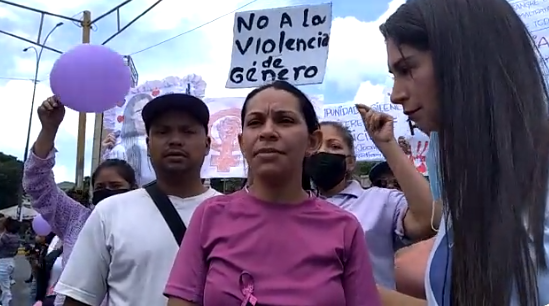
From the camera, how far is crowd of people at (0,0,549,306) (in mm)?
1076

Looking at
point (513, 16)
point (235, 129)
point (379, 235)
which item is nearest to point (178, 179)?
point (379, 235)

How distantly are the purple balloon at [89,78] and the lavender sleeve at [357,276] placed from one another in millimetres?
2778

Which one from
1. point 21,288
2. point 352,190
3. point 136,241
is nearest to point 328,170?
point 352,190

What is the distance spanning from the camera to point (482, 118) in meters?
1.11

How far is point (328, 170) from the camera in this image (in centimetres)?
359

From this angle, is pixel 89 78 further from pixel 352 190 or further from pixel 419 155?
pixel 419 155

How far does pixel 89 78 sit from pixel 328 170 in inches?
71.1

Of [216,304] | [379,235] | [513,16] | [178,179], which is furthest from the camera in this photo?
[379,235]

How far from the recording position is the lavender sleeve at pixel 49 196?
3.36 m

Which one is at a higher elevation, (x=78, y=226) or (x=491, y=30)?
(x=491, y=30)

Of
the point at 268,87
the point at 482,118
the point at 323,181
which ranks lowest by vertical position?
the point at 323,181

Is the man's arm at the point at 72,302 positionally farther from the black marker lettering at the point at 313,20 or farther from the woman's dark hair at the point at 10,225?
the woman's dark hair at the point at 10,225

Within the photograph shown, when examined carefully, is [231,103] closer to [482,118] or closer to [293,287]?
[293,287]

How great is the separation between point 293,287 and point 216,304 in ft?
0.70
